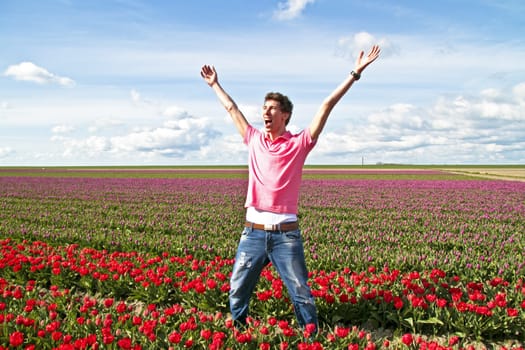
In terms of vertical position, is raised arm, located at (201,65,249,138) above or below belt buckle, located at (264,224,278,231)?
above

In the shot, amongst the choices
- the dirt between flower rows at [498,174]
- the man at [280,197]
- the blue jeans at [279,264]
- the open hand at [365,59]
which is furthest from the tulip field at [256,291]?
the dirt between flower rows at [498,174]

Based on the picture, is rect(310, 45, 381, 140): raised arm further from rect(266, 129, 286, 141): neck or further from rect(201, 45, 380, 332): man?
rect(266, 129, 286, 141): neck

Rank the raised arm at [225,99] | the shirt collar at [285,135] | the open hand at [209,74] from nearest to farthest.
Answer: the shirt collar at [285,135]
the raised arm at [225,99]
the open hand at [209,74]

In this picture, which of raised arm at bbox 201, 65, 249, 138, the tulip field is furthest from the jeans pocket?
raised arm at bbox 201, 65, 249, 138

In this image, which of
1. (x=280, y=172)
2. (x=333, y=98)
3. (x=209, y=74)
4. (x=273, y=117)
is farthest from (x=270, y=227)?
(x=209, y=74)

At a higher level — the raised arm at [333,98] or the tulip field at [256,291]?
the raised arm at [333,98]

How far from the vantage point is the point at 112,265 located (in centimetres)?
619

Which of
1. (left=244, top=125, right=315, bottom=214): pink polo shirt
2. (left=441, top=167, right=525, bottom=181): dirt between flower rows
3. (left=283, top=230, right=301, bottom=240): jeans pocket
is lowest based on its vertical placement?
(left=441, top=167, right=525, bottom=181): dirt between flower rows

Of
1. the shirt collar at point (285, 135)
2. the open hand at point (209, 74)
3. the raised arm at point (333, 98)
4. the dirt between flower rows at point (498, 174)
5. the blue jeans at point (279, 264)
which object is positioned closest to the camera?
the raised arm at point (333, 98)

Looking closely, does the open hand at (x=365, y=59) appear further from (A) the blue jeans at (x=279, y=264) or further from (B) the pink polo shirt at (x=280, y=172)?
(A) the blue jeans at (x=279, y=264)

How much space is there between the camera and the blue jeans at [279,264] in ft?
12.8

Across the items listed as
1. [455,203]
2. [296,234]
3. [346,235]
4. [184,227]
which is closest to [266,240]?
[296,234]

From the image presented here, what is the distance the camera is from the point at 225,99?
4551 millimetres

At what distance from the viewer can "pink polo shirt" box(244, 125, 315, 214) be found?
3887 millimetres
